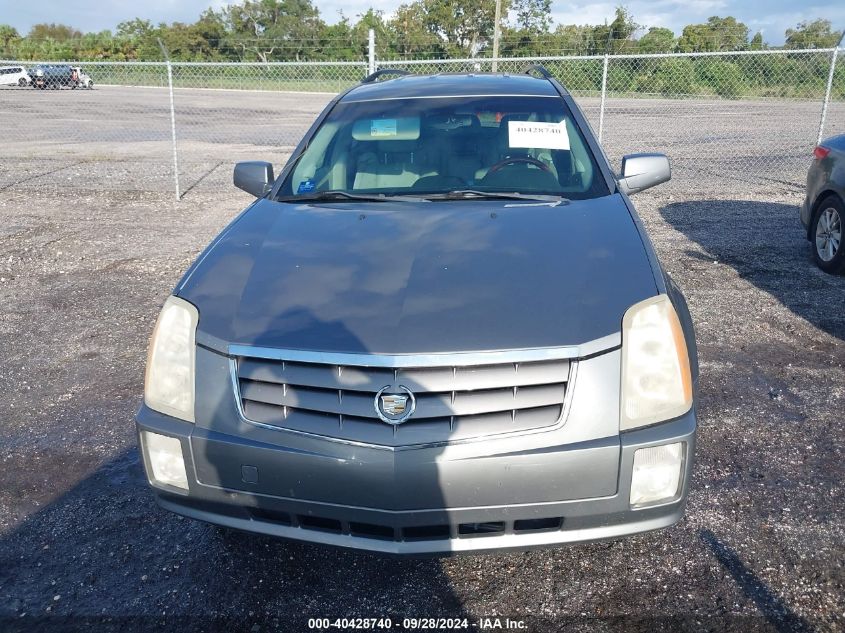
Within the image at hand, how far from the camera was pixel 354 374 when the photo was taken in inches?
93.8

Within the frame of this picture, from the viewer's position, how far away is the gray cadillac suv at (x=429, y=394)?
2330 mm

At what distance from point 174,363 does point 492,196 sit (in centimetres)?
169

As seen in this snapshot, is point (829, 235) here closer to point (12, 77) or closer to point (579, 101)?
point (579, 101)

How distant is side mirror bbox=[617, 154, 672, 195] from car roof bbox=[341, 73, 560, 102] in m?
0.58

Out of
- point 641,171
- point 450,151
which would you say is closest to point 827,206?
point 641,171

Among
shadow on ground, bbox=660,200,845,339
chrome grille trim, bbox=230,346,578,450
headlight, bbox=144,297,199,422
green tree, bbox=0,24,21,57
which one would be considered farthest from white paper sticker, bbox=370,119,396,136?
green tree, bbox=0,24,21,57

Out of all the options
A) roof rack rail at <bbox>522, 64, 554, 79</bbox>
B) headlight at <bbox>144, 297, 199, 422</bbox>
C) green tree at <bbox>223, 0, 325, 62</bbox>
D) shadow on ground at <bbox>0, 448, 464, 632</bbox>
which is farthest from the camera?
green tree at <bbox>223, 0, 325, 62</bbox>

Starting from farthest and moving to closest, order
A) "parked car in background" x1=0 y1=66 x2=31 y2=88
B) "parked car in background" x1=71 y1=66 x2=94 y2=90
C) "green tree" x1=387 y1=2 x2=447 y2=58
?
"parked car in background" x1=0 y1=66 x2=31 y2=88, "green tree" x1=387 y1=2 x2=447 y2=58, "parked car in background" x1=71 y1=66 x2=94 y2=90

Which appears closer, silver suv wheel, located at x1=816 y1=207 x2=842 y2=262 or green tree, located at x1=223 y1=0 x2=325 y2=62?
silver suv wheel, located at x1=816 y1=207 x2=842 y2=262

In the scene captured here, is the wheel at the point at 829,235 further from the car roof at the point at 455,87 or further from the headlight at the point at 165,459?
the headlight at the point at 165,459

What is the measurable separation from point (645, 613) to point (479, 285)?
4.28 ft

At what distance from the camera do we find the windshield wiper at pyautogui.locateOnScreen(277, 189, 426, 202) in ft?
11.8

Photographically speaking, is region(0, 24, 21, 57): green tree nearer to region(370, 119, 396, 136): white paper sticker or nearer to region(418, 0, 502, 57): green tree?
region(418, 0, 502, 57): green tree

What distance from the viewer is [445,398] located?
2338 millimetres
